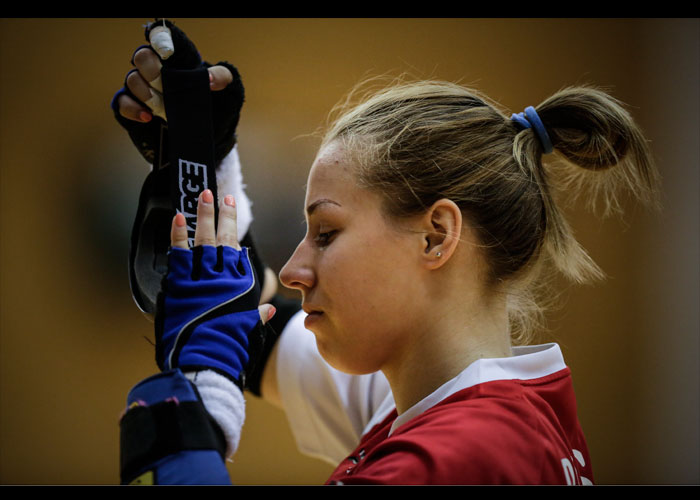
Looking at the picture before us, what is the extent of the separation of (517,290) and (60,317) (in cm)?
102

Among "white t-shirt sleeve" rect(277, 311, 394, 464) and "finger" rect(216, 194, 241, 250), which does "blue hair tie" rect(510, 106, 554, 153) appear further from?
"white t-shirt sleeve" rect(277, 311, 394, 464)

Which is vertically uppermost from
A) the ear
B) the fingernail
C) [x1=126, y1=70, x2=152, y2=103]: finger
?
[x1=126, y1=70, x2=152, y2=103]: finger

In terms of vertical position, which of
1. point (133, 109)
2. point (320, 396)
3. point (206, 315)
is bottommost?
point (320, 396)

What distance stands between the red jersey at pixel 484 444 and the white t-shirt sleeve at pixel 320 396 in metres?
0.41

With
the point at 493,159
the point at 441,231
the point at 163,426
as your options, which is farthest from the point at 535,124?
the point at 163,426

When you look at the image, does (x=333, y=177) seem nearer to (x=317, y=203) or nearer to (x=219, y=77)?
(x=317, y=203)

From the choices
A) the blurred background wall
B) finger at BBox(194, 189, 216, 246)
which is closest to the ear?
finger at BBox(194, 189, 216, 246)

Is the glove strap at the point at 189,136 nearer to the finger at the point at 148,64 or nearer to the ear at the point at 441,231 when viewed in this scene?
the finger at the point at 148,64

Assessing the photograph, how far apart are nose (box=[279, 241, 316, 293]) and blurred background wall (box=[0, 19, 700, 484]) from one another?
0.53 metres

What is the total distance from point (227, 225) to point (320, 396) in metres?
0.52

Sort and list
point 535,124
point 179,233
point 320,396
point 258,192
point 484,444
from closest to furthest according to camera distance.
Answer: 1. point 484,444
2. point 179,233
3. point 535,124
4. point 320,396
5. point 258,192

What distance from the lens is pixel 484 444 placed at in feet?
1.81

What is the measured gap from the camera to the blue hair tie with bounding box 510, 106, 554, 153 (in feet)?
2.49

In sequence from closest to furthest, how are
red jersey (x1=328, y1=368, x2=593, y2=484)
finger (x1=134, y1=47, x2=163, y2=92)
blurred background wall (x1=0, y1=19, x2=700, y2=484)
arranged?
red jersey (x1=328, y1=368, x2=593, y2=484)
finger (x1=134, y1=47, x2=163, y2=92)
blurred background wall (x1=0, y1=19, x2=700, y2=484)
